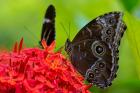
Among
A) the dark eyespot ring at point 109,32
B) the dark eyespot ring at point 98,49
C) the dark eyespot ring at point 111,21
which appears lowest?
the dark eyespot ring at point 98,49

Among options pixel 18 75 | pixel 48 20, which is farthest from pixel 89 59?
pixel 18 75

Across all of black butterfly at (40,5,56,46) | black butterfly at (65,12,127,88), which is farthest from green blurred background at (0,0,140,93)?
black butterfly at (40,5,56,46)

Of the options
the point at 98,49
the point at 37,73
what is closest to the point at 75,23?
the point at 98,49

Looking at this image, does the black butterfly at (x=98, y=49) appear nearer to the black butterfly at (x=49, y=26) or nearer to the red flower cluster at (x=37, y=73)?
the black butterfly at (x=49, y=26)

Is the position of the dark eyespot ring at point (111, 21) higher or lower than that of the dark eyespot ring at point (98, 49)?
higher

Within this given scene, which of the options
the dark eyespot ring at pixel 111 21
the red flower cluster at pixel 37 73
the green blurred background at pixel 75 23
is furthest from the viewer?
the green blurred background at pixel 75 23

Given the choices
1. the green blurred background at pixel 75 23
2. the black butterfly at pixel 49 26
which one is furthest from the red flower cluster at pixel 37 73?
the green blurred background at pixel 75 23

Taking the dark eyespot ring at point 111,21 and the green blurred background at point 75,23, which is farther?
the green blurred background at point 75,23

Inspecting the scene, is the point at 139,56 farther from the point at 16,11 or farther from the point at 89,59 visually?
the point at 16,11

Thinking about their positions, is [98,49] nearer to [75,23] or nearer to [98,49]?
[98,49]
